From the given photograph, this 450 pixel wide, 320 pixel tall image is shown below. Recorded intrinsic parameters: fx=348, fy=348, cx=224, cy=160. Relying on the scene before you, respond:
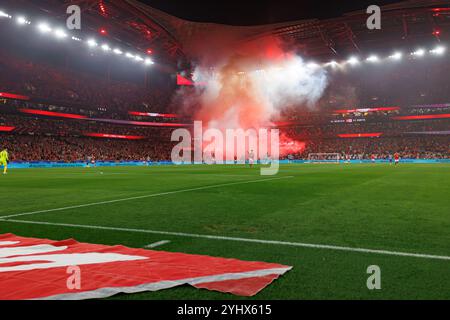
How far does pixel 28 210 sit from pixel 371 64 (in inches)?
2535

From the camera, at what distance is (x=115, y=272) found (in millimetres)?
3064

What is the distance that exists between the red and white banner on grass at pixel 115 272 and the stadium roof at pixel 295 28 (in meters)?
38.5

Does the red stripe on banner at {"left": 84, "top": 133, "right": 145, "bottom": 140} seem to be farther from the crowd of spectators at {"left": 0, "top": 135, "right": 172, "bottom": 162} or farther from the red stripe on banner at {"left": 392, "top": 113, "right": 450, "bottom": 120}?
the red stripe on banner at {"left": 392, "top": 113, "right": 450, "bottom": 120}

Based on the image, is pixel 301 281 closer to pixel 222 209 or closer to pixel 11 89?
pixel 222 209

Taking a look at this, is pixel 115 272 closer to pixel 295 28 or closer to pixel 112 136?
pixel 295 28

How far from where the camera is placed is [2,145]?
141 ft

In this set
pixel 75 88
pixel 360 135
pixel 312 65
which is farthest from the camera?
pixel 360 135

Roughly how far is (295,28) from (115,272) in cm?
4246

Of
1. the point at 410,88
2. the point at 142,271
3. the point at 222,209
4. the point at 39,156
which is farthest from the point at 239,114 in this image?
the point at 142,271

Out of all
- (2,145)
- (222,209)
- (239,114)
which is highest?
(239,114)

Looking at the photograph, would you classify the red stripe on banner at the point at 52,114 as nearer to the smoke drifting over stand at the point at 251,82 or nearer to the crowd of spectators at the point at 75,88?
the crowd of spectators at the point at 75,88

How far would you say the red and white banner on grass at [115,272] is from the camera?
2.66 m

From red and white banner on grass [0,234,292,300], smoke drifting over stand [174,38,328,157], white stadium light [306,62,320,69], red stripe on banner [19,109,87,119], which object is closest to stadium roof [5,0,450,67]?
white stadium light [306,62,320,69]

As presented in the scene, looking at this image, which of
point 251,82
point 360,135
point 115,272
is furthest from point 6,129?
point 360,135
